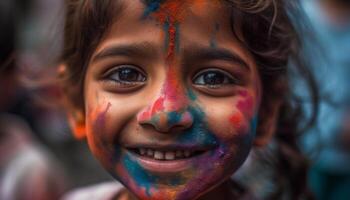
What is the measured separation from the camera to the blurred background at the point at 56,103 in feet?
8.08

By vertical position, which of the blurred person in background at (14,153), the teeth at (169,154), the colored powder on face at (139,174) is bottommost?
the blurred person in background at (14,153)

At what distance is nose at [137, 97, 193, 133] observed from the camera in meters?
1.59

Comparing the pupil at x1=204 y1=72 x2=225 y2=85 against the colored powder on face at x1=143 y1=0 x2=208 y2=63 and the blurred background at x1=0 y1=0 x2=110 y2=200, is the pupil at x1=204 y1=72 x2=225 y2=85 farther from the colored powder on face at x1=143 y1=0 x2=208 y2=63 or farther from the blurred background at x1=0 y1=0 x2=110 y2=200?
the blurred background at x1=0 y1=0 x2=110 y2=200

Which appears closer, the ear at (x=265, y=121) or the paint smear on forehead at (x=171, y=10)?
the paint smear on forehead at (x=171, y=10)

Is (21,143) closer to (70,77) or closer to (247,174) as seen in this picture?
(70,77)

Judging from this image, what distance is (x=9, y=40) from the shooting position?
2.66m

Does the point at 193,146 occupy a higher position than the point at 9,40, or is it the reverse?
the point at 193,146

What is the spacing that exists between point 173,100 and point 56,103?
1.13 m

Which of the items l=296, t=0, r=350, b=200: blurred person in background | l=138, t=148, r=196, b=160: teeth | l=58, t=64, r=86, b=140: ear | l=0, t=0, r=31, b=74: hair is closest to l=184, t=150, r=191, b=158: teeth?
A: l=138, t=148, r=196, b=160: teeth

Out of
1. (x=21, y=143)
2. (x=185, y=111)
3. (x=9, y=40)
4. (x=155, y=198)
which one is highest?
(x=185, y=111)

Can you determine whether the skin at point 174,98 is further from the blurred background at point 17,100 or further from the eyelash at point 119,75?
the blurred background at point 17,100

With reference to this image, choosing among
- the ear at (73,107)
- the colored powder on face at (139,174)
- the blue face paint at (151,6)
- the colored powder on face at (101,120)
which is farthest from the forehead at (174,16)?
the ear at (73,107)

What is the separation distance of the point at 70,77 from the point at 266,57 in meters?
0.63

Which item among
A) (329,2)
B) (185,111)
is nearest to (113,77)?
(185,111)
